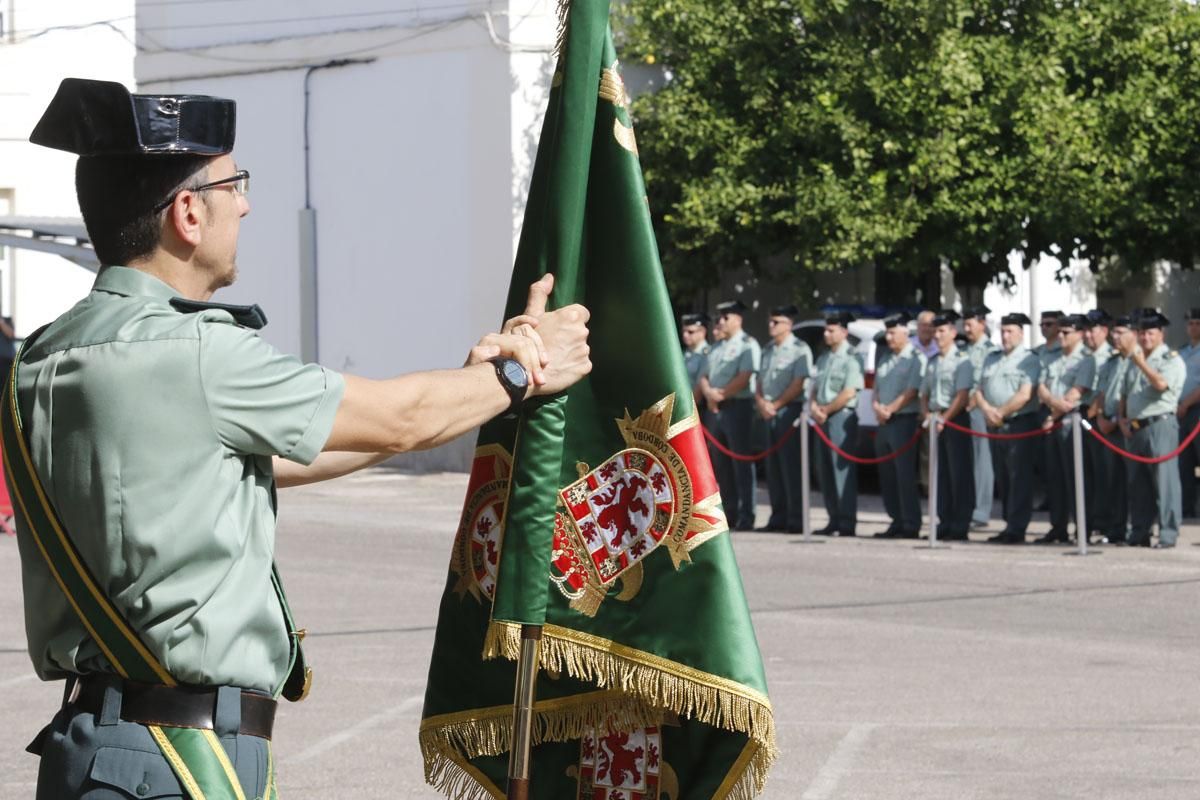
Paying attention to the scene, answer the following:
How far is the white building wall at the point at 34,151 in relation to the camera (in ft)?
99.2

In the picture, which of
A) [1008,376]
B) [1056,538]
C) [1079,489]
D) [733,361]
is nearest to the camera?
[1079,489]

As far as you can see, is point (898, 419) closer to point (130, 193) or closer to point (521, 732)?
point (521, 732)

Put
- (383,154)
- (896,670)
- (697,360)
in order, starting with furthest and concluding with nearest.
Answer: (383,154) < (697,360) < (896,670)

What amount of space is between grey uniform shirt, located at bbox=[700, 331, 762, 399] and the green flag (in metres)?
12.9

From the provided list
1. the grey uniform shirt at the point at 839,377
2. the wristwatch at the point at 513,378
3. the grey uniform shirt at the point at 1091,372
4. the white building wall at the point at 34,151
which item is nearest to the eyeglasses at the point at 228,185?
the wristwatch at the point at 513,378

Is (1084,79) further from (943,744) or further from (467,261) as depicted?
(943,744)

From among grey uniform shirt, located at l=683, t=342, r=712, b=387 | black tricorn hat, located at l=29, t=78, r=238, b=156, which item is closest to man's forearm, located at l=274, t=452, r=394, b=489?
black tricorn hat, located at l=29, t=78, r=238, b=156

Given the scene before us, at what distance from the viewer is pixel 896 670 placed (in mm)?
8992

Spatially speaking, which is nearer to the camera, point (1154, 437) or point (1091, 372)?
point (1154, 437)

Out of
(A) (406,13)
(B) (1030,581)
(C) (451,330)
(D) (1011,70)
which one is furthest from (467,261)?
(B) (1030,581)

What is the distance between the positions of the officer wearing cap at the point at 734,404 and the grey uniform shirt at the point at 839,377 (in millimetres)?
703

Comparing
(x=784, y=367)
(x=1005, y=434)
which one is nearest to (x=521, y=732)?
(x=1005, y=434)

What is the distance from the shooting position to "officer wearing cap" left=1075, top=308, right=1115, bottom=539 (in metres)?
15.2

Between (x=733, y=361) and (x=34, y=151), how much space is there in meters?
17.2
